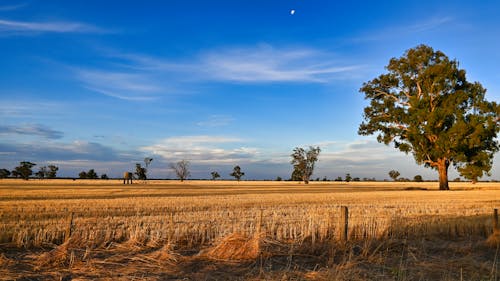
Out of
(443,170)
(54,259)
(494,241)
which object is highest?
(443,170)

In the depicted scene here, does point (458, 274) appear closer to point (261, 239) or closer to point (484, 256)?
point (484, 256)

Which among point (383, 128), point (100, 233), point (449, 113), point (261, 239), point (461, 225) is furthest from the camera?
point (383, 128)

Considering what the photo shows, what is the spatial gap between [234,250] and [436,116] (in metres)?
43.1

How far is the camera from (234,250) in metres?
10.2

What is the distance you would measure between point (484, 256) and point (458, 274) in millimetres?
2628

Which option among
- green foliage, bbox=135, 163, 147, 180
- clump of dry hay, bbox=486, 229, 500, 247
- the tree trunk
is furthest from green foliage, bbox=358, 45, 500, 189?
green foliage, bbox=135, 163, 147, 180

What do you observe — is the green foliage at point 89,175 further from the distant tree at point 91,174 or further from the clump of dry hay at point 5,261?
the clump of dry hay at point 5,261

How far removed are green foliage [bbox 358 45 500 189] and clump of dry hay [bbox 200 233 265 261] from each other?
42.3 metres

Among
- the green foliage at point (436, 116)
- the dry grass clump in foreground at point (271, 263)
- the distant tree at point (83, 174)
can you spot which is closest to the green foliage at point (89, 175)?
the distant tree at point (83, 174)

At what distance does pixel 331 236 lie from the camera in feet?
41.4

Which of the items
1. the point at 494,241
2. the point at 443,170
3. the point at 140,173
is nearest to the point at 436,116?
the point at 443,170

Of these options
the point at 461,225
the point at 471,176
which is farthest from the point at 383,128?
the point at 461,225

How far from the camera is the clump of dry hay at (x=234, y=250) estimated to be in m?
10.1

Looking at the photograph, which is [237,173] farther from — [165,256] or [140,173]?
[165,256]
